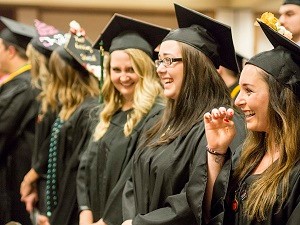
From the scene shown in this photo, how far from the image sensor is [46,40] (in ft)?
14.9

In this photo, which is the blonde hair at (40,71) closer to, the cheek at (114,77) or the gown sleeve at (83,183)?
the gown sleeve at (83,183)

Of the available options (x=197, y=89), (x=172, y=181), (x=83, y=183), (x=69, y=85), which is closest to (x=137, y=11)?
(x=69, y=85)

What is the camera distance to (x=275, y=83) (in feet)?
7.74

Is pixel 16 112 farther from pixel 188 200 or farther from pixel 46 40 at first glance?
pixel 188 200

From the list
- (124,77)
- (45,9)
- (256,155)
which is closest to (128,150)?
(124,77)

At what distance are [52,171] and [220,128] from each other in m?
2.16

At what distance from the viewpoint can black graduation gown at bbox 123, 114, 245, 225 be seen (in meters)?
2.54

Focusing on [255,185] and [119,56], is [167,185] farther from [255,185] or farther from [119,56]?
[119,56]

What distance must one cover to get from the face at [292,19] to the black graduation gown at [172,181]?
1.41 metres

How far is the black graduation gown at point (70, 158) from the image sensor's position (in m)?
4.20

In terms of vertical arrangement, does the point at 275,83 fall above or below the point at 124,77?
above

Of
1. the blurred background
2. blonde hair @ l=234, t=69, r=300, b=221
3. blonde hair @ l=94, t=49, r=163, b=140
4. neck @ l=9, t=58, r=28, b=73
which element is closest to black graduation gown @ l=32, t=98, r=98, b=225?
blonde hair @ l=94, t=49, r=163, b=140

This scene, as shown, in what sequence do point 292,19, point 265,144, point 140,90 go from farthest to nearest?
1. point 292,19
2. point 140,90
3. point 265,144

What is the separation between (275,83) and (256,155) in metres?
0.29
